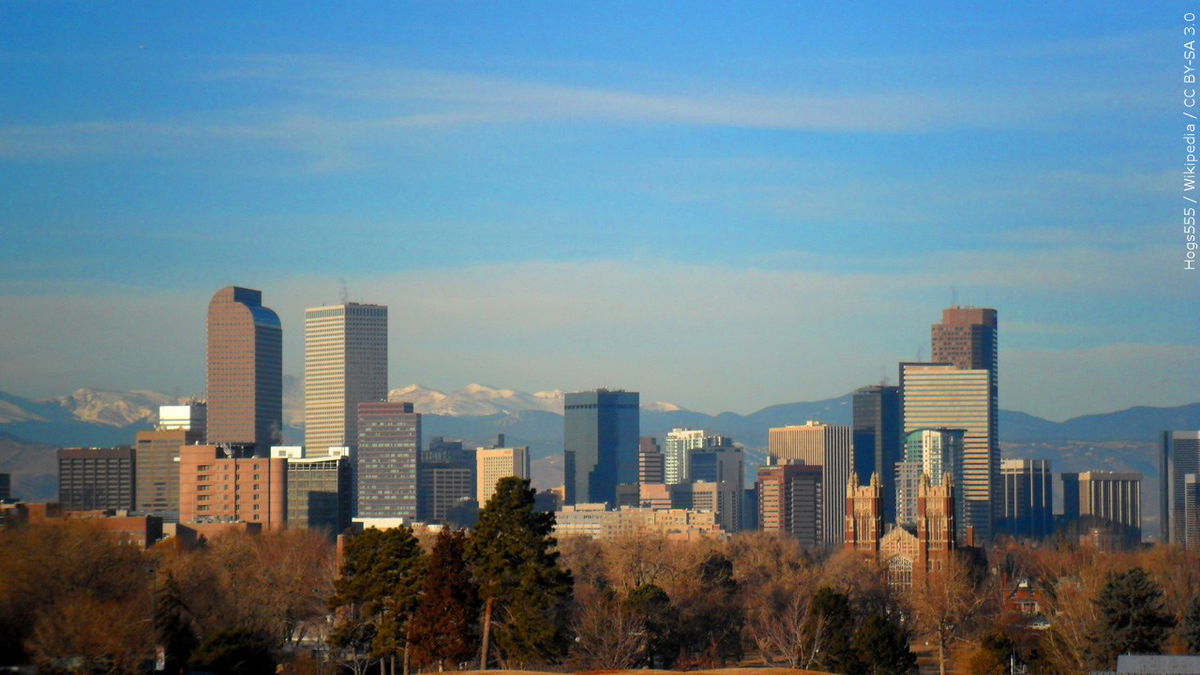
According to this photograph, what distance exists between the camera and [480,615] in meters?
99.5

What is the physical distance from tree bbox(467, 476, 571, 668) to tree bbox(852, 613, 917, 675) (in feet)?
85.1

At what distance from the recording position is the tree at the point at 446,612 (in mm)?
94312

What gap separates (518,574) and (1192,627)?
44.0m

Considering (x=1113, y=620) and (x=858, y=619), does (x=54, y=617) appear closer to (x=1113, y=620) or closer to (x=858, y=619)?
(x=1113, y=620)

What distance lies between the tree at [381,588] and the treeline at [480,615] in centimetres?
12

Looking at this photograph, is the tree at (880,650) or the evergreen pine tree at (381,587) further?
the tree at (880,650)

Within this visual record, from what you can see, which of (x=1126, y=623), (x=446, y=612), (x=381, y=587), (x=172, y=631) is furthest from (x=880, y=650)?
(x=172, y=631)

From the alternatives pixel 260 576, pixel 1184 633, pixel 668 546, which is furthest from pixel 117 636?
pixel 668 546

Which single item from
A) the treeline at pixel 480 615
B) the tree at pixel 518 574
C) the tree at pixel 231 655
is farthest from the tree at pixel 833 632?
the tree at pixel 231 655

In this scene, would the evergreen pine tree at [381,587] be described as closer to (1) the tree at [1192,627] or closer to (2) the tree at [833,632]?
(2) the tree at [833,632]

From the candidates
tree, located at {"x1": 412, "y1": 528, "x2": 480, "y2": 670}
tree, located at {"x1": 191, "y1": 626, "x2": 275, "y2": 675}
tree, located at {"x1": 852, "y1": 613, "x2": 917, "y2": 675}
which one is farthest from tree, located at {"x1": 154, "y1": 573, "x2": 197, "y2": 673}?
tree, located at {"x1": 852, "y1": 613, "x2": 917, "y2": 675}

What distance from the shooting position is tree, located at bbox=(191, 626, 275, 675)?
9681cm

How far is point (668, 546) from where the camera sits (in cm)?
18938

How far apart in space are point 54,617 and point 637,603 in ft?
146
